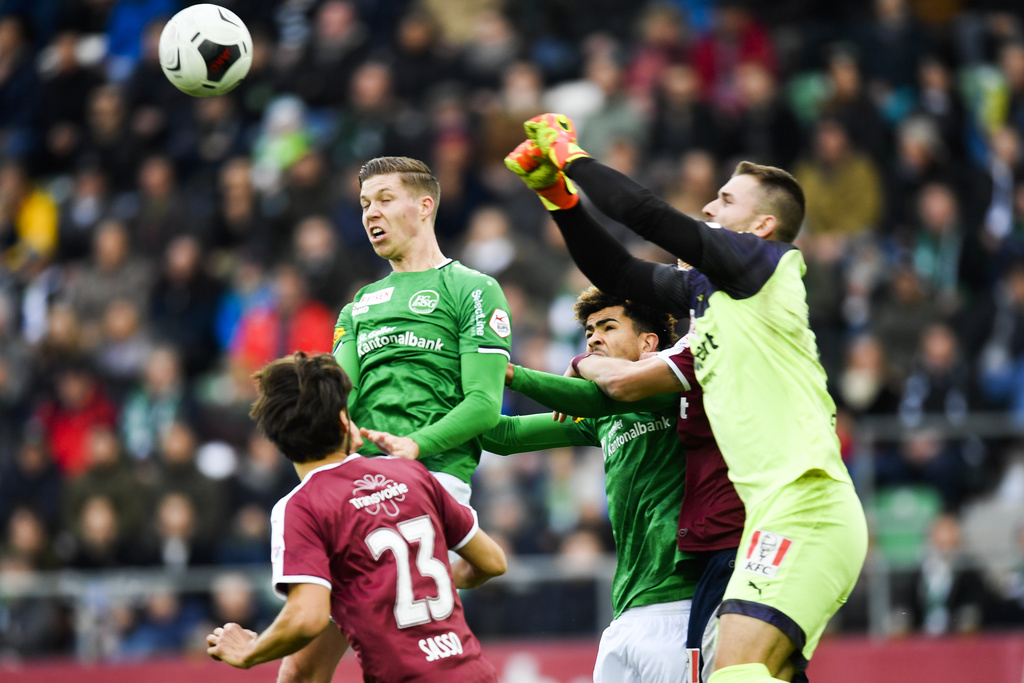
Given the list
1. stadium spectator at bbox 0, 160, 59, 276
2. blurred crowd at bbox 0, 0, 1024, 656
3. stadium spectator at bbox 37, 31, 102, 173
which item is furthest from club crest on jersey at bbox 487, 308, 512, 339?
stadium spectator at bbox 37, 31, 102, 173

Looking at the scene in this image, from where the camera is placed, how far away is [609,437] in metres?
6.39

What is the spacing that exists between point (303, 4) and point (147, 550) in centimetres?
779

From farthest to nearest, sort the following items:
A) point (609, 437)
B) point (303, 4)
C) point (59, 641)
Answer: point (303, 4), point (59, 641), point (609, 437)

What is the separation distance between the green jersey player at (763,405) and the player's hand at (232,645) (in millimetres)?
1711

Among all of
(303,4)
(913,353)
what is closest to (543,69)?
(303,4)

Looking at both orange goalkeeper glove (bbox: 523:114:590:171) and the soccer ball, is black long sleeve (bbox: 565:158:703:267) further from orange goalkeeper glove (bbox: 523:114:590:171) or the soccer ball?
the soccer ball

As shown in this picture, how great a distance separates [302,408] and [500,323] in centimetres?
132

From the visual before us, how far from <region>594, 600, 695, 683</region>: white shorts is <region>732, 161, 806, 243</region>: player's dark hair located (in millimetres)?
1700

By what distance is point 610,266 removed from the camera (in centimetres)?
615

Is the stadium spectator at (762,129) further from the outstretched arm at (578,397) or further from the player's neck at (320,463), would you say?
the player's neck at (320,463)

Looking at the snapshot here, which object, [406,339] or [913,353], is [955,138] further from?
[406,339]

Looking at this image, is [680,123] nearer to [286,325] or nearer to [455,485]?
[286,325]

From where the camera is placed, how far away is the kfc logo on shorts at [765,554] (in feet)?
16.7

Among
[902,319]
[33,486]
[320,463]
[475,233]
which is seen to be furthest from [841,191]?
[320,463]
